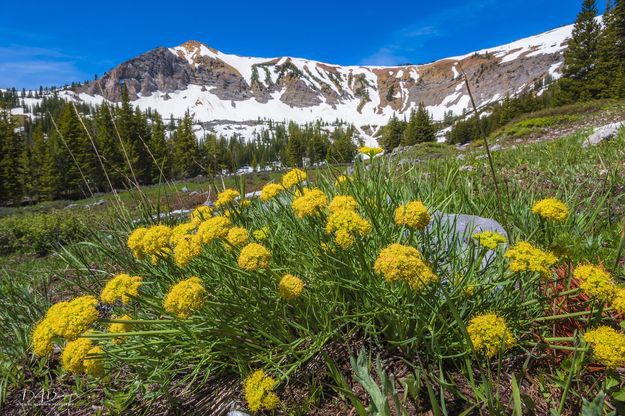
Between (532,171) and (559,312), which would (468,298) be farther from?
(532,171)

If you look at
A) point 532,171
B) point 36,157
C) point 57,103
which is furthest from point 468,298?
point 57,103

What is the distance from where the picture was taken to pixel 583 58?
39625 mm

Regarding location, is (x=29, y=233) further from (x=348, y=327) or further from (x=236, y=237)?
(x=348, y=327)

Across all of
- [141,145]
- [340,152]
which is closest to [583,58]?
[340,152]

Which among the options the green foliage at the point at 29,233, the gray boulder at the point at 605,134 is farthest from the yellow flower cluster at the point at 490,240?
the green foliage at the point at 29,233

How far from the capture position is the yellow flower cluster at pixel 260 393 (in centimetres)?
158

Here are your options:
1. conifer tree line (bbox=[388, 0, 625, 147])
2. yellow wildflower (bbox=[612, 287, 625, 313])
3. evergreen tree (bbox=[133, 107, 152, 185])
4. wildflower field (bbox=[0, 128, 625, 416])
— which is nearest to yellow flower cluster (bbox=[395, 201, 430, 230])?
wildflower field (bbox=[0, 128, 625, 416])

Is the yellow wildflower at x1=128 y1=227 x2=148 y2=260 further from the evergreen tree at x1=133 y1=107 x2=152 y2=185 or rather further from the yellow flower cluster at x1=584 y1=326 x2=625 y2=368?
the evergreen tree at x1=133 y1=107 x2=152 y2=185

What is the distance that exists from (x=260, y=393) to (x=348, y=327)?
0.66 metres

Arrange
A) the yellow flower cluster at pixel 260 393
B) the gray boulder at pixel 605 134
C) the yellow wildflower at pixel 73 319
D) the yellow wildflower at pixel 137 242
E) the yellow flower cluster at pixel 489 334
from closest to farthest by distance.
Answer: the yellow flower cluster at pixel 489 334 < the yellow wildflower at pixel 73 319 < the yellow flower cluster at pixel 260 393 < the yellow wildflower at pixel 137 242 < the gray boulder at pixel 605 134

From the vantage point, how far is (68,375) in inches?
100

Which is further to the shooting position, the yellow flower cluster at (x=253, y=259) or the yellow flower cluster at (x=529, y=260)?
the yellow flower cluster at (x=253, y=259)

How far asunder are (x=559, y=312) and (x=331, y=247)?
1283mm

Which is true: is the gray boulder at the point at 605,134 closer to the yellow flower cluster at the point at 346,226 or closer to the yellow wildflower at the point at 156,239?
the yellow flower cluster at the point at 346,226
